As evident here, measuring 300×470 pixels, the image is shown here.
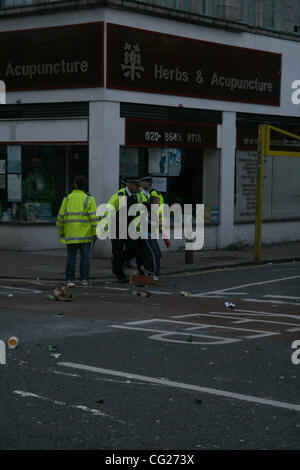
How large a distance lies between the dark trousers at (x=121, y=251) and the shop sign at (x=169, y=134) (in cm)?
496

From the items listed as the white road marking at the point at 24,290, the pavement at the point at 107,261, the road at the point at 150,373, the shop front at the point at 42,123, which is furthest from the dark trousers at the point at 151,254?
the shop front at the point at 42,123

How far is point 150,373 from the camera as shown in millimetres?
7637

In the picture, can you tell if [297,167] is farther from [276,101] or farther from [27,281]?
[27,281]

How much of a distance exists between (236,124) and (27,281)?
959 cm

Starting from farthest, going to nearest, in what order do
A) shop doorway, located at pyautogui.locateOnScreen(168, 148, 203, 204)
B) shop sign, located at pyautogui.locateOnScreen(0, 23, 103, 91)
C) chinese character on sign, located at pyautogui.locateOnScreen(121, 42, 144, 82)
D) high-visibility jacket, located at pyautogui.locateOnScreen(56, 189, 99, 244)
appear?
shop doorway, located at pyautogui.locateOnScreen(168, 148, 203, 204)
chinese character on sign, located at pyautogui.locateOnScreen(121, 42, 144, 82)
shop sign, located at pyautogui.locateOnScreen(0, 23, 103, 91)
high-visibility jacket, located at pyautogui.locateOnScreen(56, 189, 99, 244)

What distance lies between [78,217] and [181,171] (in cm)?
816

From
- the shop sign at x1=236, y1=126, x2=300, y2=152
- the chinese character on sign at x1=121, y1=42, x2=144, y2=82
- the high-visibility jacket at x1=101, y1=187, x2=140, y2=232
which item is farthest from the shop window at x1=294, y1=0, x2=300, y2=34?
the high-visibility jacket at x1=101, y1=187, x2=140, y2=232

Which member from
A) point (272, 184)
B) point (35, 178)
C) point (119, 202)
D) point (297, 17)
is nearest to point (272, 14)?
point (297, 17)

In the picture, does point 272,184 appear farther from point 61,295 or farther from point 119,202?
point 61,295

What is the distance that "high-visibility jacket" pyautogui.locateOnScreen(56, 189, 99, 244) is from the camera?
1406 cm

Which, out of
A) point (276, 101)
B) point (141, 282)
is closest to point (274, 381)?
point (141, 282)

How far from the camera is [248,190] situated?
23516 millimetres

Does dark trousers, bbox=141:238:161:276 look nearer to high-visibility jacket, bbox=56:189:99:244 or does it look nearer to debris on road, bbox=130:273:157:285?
debris on road, bbox=130:273:157:285

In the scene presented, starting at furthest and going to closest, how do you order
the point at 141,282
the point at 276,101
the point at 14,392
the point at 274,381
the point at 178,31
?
the point at 276,101, the point at 178,31, the point at 141,282, the point at 274,381, the point at 14,392
